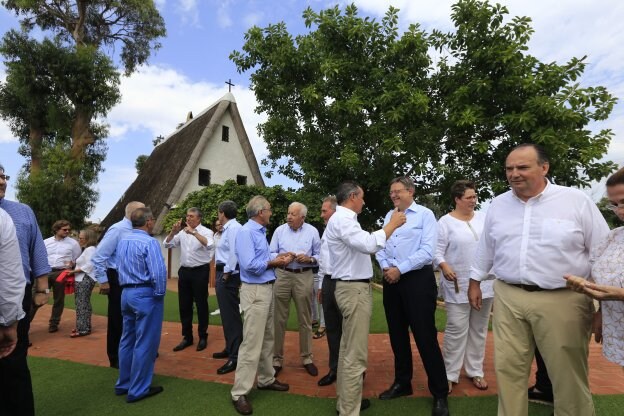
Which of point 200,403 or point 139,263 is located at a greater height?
point 139,263

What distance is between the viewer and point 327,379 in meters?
4.27

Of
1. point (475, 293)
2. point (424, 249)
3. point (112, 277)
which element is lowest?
point (112, 277)

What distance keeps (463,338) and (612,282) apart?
2.04 m

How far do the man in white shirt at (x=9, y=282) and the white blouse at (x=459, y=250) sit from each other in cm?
343

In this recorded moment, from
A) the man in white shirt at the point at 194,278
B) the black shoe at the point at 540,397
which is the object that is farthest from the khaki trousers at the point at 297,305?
the black shoe at the point at 540,397

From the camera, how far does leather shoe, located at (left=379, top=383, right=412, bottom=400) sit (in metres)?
3.82

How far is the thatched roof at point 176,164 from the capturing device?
17.8m

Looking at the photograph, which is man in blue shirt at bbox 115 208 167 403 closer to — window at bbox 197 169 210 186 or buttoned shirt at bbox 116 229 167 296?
buttoned shirt at bbox 116 229 167 296

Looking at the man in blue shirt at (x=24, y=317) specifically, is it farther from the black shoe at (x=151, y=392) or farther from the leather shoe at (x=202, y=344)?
the leather shoe at (x=202, y=344)

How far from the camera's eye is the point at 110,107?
1844 centimetres

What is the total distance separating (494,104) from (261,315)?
8971mm

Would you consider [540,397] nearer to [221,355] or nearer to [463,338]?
[463,338]

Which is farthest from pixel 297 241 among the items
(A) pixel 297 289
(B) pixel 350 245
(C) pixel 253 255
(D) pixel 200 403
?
(D) pixel 200 403

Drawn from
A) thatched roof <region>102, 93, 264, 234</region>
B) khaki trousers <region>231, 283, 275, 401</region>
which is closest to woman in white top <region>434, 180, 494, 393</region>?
khaki trousers <region>231, 283, 275, 401</region>
